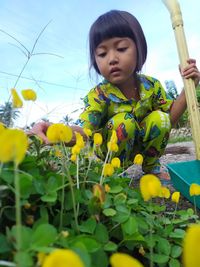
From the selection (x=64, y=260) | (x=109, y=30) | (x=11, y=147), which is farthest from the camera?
(x=109, y=30)

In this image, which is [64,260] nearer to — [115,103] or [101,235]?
[101,235]

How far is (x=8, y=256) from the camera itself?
53cm

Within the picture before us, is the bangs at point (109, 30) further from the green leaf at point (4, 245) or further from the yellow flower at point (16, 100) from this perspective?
the green leaf at point (4, 245)

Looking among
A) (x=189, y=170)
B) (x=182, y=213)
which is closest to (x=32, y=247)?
(x=182, y=213)

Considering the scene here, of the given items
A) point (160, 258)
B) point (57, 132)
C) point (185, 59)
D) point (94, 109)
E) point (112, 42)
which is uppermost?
point (112, 42)

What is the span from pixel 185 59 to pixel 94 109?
1.83ft

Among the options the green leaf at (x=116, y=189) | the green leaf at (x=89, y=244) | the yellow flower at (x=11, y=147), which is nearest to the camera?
the yellow flower at (x=11, y=147)

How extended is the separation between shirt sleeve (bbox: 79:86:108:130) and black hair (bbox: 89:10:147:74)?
0.22 metres

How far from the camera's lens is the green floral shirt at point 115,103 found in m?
2.06

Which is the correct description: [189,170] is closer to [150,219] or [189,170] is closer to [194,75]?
[194,75]

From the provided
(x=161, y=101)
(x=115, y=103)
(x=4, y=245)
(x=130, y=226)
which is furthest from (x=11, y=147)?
(x=161, y=101)

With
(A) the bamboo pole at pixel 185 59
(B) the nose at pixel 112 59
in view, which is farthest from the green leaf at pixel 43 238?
(B) the nose at pixel 112 59

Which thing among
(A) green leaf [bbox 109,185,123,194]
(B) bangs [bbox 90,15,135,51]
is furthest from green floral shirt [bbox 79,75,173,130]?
(A) green leaf [bbox 109,185,123,194]

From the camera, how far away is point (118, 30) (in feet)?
6.63
